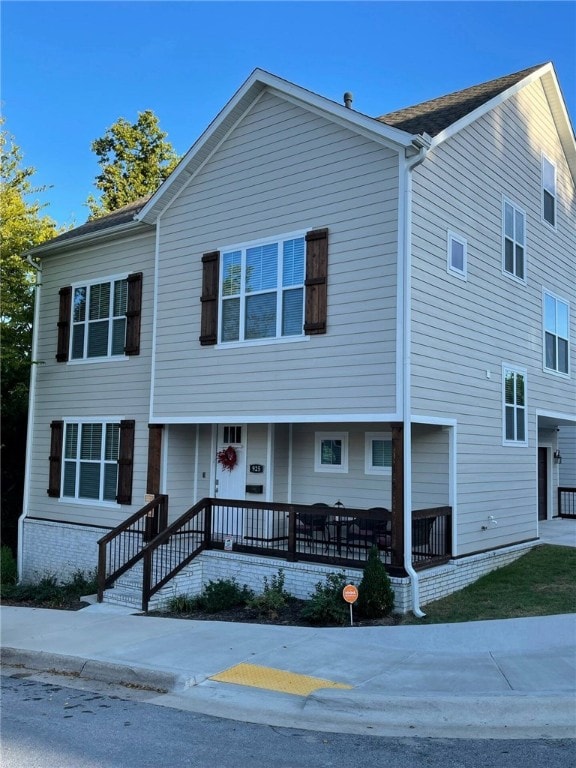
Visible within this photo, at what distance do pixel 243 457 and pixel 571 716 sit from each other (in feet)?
27.9

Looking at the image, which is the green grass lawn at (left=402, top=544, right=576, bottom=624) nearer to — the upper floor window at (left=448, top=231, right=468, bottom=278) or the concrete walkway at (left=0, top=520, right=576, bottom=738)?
the concrete walkway at (left=0, top=520, right=576, bottom=738)

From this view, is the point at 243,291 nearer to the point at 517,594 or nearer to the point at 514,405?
the point at 514,405

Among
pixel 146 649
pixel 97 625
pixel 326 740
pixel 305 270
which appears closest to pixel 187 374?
pixel 305 270

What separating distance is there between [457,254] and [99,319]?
8.21 meters

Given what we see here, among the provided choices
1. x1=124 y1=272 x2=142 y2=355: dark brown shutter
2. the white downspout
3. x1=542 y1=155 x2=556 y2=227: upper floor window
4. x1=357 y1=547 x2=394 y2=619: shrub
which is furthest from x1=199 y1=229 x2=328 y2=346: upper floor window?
x1=542 y1=155 x2=556 y2=227: upper floor window

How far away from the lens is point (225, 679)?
7340 millimetres

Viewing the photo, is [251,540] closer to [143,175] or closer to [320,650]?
[320,650]

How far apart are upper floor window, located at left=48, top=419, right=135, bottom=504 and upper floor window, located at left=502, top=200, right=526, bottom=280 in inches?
330

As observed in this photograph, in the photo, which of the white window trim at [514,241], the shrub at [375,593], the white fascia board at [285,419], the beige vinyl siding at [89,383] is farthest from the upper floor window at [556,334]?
the beige vinyl siding at [89,383]

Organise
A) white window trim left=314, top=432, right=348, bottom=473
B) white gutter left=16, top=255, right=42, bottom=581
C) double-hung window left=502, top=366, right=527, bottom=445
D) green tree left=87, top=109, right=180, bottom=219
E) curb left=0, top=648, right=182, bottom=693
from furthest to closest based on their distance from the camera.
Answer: green tree left=87, top=109, right=180, bottom=219 → white gutter left=16, top=255, right=42, bottom=581 → double-hung window left=502, top=366, right=527, bottom=445 → white window trim left=314, top=432, right=348, bottom=473 → curb left=0, top=648, right=182, bottom=693

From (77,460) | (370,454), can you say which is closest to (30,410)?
(77,460)

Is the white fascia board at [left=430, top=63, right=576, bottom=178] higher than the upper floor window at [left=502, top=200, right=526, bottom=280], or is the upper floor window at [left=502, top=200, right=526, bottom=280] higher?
the white fascia board at [left=430, top=63, right=576, bottom=178]

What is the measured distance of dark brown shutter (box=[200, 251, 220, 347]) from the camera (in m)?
13.0

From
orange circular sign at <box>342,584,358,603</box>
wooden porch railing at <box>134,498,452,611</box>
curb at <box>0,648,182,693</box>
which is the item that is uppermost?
wooden porch railing at <box>134,498,452,611</box>
